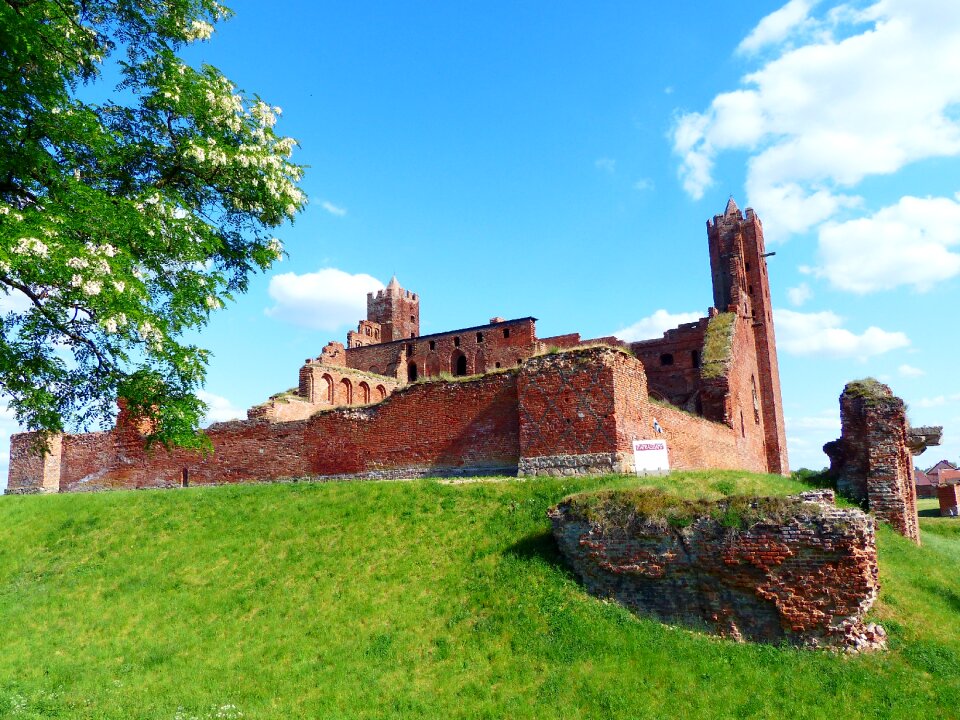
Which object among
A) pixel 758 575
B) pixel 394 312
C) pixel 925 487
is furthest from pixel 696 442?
pixel 925 487

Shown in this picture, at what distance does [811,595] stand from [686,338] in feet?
100

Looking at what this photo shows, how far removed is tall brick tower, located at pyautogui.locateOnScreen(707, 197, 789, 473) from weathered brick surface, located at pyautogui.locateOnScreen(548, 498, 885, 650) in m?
34.2

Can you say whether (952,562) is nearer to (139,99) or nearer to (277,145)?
(277,145)

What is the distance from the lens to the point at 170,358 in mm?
9688

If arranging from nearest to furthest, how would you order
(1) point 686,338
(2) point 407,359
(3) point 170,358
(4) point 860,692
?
(4) point 860,692 → (3) point 170,358 → (1) point 686,338 → (2) point 407,359

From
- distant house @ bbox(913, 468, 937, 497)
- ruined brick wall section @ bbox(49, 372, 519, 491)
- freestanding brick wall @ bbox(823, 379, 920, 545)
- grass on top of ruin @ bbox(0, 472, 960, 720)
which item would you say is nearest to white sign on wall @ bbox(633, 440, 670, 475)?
grass on top of ruin @ bbox(0, 472, 960, 720)

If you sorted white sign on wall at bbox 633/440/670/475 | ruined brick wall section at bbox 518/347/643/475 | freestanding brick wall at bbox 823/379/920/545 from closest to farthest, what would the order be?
white sign on wall at bbox 633/440/670/475 < ruined brick wall section at bbox 518/347/643/475 < freestanding brick wall at bbox 823/379/920/545

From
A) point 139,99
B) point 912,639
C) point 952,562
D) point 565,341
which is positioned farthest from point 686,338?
point 139,99

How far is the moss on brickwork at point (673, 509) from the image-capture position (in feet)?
33.2

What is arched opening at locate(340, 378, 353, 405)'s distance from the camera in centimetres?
4047

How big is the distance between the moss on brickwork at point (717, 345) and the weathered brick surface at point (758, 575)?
20.9 metres

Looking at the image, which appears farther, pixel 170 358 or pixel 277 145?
pixel 277 145

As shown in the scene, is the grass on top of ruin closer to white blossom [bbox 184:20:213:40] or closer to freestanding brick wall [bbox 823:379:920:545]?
freestanding brick wall [bbox 823:379:920:545]

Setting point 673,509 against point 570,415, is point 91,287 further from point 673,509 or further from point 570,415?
point 570,415
